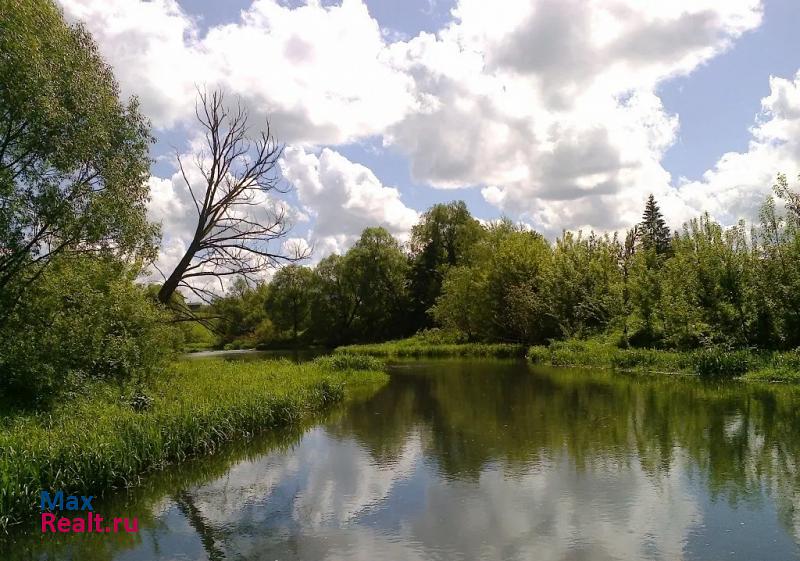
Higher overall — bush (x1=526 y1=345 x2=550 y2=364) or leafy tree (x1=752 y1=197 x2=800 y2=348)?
leafy tree (x1=752 y1=197 x2=800 y2=348)

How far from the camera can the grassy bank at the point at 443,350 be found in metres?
46.1

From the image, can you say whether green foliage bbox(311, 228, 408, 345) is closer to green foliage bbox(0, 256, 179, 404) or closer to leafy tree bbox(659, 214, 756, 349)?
leafy tree bbox(659, 214, 756, 349)

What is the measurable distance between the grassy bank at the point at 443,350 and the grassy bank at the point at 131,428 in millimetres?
21867

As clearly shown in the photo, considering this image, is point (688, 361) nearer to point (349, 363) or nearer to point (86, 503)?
point (349, 363)

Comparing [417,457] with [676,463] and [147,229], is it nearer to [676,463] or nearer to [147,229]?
[676,463]

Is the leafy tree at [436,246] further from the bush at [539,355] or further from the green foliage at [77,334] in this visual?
the green foliage at [77,334]

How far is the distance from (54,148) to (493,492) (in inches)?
545

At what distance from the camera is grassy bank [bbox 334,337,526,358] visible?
46053 mm

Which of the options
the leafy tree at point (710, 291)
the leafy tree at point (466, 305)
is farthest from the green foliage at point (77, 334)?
the leafy tree at point (466, 305)

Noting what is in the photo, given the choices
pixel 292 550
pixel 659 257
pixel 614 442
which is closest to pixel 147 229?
pixel 292 550

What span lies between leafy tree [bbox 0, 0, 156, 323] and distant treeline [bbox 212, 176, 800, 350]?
7850mm

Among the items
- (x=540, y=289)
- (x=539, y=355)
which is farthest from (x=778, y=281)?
(x=540, y=289)

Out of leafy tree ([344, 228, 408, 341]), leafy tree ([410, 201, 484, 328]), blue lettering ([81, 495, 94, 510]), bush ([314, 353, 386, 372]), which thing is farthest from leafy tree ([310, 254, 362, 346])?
blue lettering ([81, 495, 94, 510])

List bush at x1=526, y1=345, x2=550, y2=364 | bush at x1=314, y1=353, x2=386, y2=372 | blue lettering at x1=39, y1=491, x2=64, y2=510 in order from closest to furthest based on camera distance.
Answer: blue lettering at x1=39, y1=491, x2=64, y2=510 → bush at x1=314, y1=353, x2=386, y2=372 → bush at x1=526, y1=345, x2=550, y2=364
